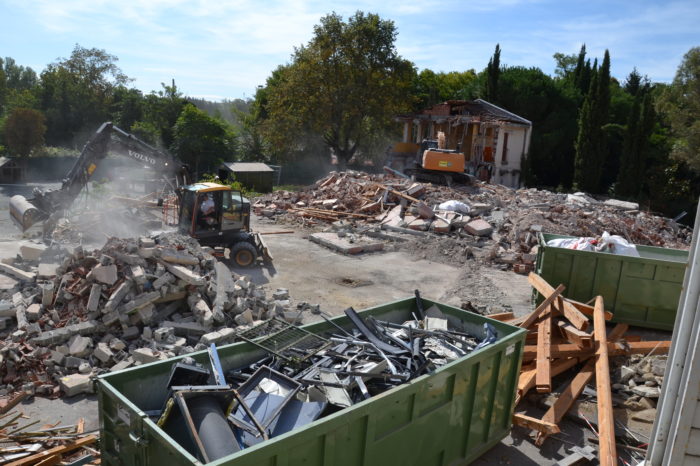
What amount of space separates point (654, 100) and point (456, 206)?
21573mm

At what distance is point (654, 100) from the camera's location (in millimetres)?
33000

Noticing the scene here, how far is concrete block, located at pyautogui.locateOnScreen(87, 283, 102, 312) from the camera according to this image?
8398mm

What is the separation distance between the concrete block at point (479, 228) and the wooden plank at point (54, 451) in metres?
14.7

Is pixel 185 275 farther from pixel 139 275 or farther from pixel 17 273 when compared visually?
pixel 17 273

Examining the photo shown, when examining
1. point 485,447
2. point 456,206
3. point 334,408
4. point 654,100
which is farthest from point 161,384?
point 654,100

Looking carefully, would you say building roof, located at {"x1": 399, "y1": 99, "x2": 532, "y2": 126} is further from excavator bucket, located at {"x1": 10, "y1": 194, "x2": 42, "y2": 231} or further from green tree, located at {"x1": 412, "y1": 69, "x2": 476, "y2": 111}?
excavator bucket, located at {"x1": 10, "y1": 194, "x2": 42, "y2": 231}

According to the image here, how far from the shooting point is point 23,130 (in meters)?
38.5

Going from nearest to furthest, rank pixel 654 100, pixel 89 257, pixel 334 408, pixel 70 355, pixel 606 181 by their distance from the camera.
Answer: pixel 334 408, pixel 70 355, pixel 89 257, pixel 654 100, pixel 606 181

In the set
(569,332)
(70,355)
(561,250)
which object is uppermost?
(561,250)

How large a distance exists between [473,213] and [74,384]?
15.7m

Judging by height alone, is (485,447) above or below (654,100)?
below

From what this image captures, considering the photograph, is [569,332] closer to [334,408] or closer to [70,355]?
[334,408]

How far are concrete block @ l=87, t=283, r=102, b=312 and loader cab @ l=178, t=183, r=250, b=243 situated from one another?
16.8 feet

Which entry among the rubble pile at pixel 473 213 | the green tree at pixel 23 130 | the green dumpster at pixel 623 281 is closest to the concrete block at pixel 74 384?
the green dumpster at pixel 623 281
